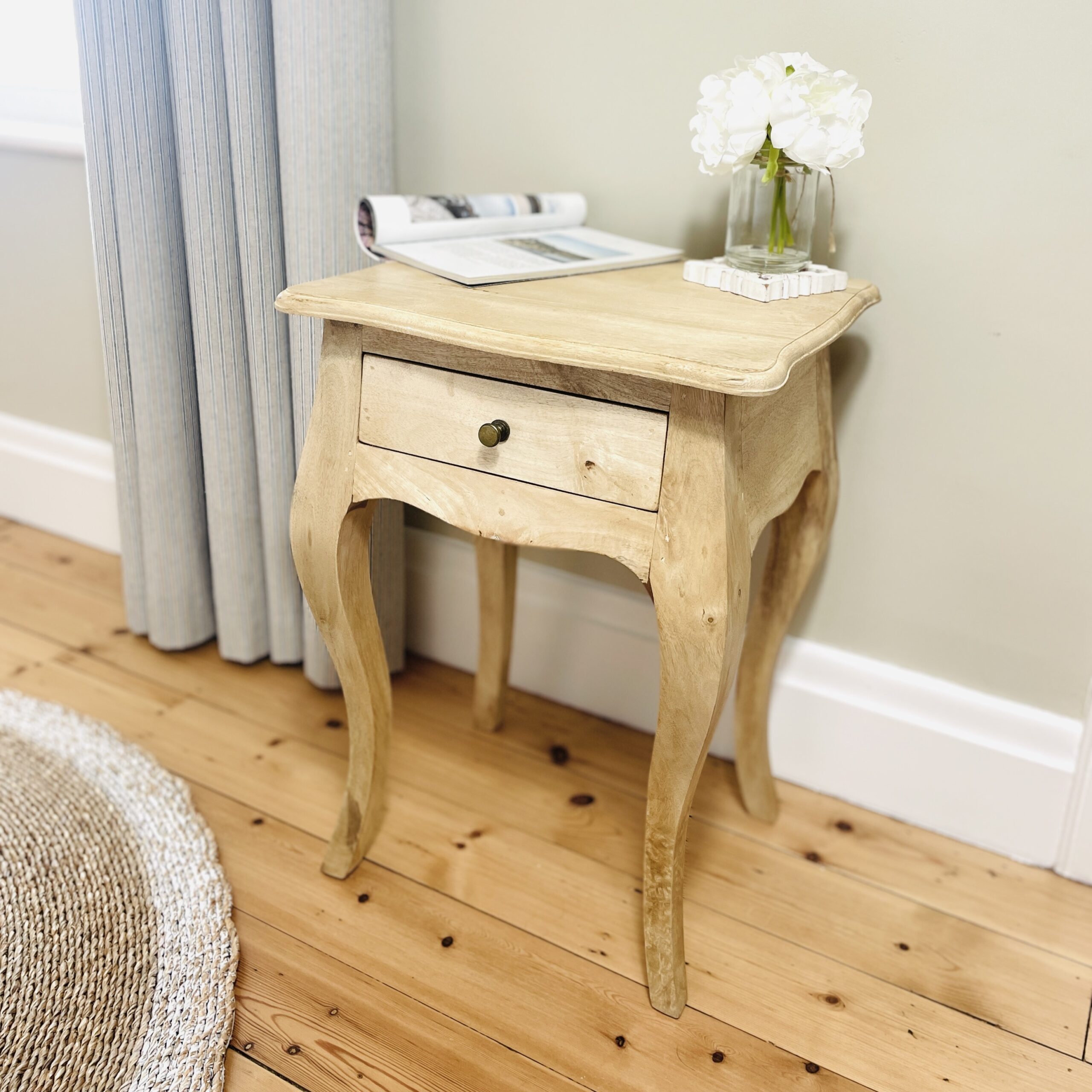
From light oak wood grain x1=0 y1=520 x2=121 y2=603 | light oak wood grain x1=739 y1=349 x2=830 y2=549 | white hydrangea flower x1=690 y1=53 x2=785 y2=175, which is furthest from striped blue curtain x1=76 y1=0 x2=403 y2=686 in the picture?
light oak wood grain x1=739 y1=349 x2=830 y2=549

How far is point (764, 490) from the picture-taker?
89 cm

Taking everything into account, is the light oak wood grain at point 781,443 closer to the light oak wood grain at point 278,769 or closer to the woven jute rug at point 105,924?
the light oak wood grain at point 278,769

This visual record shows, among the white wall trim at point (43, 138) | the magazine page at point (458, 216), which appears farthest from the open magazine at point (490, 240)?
the white wall trim at point (43, 138)

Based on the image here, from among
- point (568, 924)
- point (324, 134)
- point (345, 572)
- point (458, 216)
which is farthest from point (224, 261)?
point (568, 924)

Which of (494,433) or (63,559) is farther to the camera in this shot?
(63,559)

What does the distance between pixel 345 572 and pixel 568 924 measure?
0.44m

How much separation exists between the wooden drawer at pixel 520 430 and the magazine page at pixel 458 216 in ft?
0.61

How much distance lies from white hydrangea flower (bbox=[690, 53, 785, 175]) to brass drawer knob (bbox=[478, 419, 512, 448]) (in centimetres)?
32

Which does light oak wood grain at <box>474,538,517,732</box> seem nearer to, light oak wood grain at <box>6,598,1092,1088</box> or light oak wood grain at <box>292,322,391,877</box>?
light oak wood grain at <box>6,598,1092,1088</box>

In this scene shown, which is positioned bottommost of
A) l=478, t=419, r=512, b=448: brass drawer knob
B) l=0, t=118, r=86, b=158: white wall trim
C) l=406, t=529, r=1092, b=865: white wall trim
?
l=406, t=529, r=1092, b=865: white wall trim

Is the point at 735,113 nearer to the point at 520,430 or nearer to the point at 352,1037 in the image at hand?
the point at 520,430

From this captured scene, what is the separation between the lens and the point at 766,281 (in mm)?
919

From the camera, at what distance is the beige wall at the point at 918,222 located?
3.23ft

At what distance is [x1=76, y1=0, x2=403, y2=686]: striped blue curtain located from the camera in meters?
1.17
